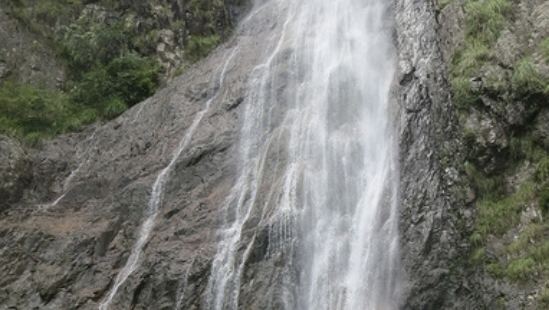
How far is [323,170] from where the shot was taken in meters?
12.8

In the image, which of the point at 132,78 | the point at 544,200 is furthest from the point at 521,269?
the point at 132,78

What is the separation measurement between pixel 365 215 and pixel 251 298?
2.60m

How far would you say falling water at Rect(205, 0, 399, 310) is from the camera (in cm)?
1109

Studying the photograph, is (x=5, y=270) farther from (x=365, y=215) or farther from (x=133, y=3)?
(x=133, y=3)

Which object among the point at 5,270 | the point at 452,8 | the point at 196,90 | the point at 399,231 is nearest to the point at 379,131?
the point at 399,231

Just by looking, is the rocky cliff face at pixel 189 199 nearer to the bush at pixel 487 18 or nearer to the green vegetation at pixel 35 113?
the bush at pixel 487 18

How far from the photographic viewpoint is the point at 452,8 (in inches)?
552

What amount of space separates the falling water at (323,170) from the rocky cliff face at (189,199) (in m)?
0.31

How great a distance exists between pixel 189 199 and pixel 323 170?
3.07 meters

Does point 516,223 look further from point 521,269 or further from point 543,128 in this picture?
point 543,128

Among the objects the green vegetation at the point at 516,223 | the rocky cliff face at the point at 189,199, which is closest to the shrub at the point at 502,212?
the green vegetation at the point at 516,223

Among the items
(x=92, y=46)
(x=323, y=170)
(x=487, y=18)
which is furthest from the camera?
(x=92, y=46)

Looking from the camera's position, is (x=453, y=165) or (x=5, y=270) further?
(x=5, y=270)

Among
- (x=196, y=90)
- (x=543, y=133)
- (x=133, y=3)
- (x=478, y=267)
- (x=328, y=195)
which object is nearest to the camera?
(x=478, y=267)
